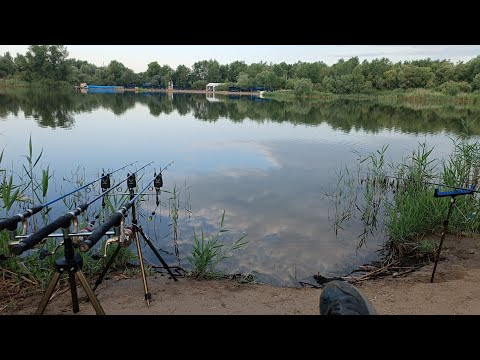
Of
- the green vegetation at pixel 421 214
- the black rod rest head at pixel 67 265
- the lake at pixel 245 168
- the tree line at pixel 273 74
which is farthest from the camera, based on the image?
the tree line at pixel 273 74

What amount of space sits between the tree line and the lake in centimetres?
2426

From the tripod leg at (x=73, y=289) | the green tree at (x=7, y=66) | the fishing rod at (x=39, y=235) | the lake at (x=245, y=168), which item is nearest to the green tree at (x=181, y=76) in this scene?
the green tree at (x=7, y=66)

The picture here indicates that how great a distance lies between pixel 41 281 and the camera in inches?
159

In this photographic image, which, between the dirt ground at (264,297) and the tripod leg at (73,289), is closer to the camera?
the tripod leg at (73,289)

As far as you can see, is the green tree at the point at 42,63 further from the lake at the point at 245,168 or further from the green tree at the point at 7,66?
the lake at the point at 245,168

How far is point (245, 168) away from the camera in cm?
1220

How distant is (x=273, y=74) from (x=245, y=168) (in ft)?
268

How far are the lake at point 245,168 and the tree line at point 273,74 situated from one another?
24.3m

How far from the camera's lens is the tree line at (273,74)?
5875 cm

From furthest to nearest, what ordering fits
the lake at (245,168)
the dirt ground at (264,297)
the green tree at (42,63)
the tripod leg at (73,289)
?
the green tree at (42,63), the lake at (245,168), the dirt ground at (264,297), the tripod leg at (73,289)

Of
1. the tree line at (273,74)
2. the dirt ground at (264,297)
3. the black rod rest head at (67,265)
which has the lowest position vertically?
the dirt ground at (264,297)

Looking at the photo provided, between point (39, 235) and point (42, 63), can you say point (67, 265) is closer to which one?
point (39, 235)

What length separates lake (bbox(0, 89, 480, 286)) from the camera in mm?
6238

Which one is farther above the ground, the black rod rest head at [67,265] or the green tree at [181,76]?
the green tree at [181,76]
